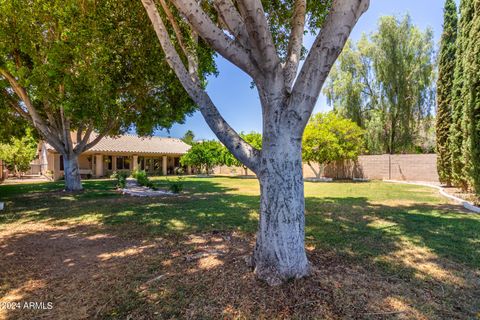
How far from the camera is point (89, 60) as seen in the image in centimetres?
786

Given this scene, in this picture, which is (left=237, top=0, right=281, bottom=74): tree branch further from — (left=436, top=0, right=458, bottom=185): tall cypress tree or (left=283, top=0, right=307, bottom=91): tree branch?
(left=436, top=0, right=458, bottom=185): tall cypress tree

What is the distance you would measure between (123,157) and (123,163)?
0.65 meters

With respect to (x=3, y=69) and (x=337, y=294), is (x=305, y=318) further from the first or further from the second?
(x=3, y=69)

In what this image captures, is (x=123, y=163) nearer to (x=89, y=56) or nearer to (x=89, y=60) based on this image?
(x=89, y=60)

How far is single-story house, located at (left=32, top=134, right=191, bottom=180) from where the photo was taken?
2409cm

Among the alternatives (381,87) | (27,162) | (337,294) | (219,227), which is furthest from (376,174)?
(27,162)

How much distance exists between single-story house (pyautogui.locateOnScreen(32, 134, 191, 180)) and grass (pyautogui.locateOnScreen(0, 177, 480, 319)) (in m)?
16.3

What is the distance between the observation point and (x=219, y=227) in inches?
224

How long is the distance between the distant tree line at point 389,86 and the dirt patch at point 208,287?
19.8 m

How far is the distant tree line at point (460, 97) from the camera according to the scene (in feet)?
23.5

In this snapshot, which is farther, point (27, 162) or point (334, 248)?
point (27, 162)

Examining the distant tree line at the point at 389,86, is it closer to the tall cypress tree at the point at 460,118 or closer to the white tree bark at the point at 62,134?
the tall cypress tree at the point at 460,118

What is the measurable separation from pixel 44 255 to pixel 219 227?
10.3 feet

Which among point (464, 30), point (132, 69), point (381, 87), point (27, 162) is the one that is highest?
point (381, 87)
